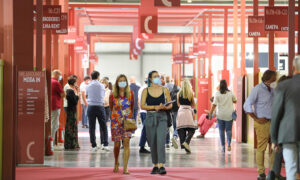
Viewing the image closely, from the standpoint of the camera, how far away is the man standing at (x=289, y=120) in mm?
5641

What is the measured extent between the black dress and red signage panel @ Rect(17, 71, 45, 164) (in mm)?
3095

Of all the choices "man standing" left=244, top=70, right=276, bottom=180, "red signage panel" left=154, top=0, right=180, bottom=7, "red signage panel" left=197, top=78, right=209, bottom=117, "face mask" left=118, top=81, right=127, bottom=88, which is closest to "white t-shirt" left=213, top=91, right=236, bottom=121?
"red signage panel" left=154, top=0, right=180, bottom=7

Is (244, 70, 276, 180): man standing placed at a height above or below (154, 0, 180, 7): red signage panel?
below

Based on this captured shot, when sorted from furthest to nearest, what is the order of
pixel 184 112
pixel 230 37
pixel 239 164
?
pixel 230 37 → pixel 184 112 → pixel 239 164

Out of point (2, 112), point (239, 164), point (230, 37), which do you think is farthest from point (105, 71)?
point (2, 112)

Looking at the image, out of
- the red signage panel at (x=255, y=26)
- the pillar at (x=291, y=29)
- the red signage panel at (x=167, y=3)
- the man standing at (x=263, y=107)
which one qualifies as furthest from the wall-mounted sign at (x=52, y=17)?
the man standing at (x=263, y=107)

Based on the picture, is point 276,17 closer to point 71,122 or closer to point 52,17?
point 52,17

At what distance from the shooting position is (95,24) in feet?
109

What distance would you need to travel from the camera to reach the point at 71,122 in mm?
13219

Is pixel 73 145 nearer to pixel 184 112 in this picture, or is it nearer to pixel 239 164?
pixel 184 112

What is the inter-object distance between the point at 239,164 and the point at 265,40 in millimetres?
31009

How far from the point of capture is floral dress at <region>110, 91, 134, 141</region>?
909 cm

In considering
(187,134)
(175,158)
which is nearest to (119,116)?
(175,158)

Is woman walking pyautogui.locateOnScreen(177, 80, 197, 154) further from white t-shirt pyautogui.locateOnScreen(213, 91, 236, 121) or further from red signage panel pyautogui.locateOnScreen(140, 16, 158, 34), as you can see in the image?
red signage panel pyautogui.locateOnScreen(140, 16, 158, 34)
